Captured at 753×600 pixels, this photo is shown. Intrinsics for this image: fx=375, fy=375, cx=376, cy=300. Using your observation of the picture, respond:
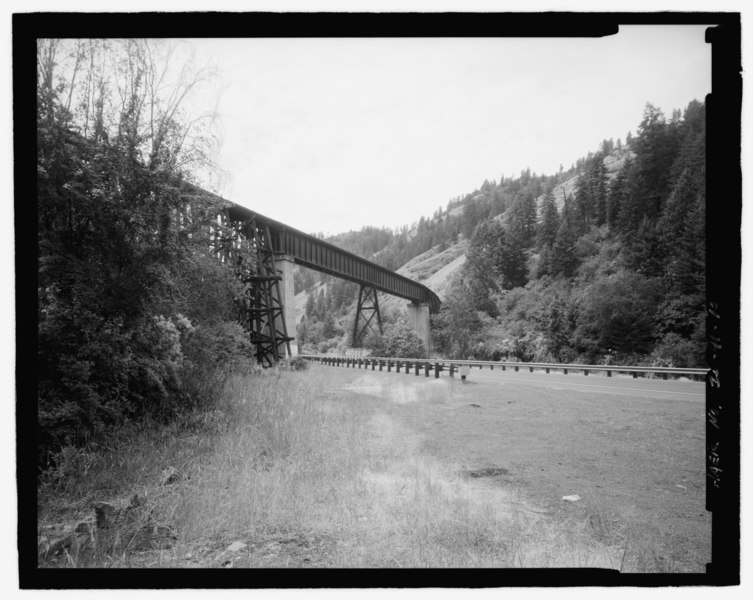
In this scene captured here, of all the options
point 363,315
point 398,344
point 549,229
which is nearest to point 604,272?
point 398,344

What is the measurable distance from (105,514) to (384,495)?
2.54 meters

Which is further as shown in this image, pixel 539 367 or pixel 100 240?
pixel 539 367

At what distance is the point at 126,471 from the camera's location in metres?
4.51

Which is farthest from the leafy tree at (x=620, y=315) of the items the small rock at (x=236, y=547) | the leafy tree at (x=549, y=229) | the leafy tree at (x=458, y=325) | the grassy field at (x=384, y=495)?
the leafy tree at (x=549, y=229)

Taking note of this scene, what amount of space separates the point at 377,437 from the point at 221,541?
3.72 meters

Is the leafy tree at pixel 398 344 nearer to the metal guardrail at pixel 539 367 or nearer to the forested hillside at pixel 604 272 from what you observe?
the forested hillside at pixel 604 272

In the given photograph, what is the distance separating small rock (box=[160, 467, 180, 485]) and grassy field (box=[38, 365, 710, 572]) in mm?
53

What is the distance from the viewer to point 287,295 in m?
24.0

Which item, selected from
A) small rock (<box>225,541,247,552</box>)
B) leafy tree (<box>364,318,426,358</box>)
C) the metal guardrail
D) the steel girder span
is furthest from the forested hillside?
the steel girder span

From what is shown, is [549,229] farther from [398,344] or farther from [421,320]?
[398,344]

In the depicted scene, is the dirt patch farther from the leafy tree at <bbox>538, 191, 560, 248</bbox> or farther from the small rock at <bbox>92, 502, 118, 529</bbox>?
the leafy tree at <bbox>538, 191, 560, 248</bbox>

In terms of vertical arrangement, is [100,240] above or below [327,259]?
below

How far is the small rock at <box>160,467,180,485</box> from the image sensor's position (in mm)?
4334

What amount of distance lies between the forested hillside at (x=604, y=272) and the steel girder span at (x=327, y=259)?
6.81 metres
